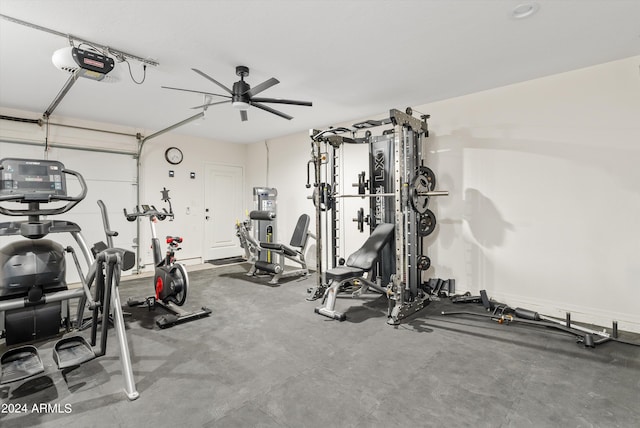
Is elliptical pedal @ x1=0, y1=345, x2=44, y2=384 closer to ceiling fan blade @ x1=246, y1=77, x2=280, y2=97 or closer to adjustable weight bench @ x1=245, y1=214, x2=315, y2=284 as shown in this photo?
ceiling fan blade @ x1=246, y1=77, x2=280, y2=97

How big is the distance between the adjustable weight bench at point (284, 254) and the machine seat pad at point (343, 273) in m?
1.60

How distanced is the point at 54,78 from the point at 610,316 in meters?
6.72

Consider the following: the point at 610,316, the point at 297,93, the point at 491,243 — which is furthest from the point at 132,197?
the point at 610,316

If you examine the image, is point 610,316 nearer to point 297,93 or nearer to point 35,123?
point 297,93

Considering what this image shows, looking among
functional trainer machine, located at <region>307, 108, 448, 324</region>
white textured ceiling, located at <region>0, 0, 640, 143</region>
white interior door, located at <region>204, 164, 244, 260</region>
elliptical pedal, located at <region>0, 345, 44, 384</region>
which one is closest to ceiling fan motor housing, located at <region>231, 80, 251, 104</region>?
white textured ceiling, located at <region>0, 0, 640, 143</region>

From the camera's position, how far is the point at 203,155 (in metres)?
6.79

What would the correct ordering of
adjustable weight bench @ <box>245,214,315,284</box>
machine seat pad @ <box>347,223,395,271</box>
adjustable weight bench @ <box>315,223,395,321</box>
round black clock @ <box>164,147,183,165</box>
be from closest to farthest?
adjustable weight bench @ <box>315,223,395,321</box> < machine seat pad @ <box>347,223,395,271</box> < adjustable weight bench @ <box>245,214,315,284</box> < round black clock @ <box>164,147,183,165</box>

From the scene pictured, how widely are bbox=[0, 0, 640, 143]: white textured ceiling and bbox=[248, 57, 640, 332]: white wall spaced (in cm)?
30

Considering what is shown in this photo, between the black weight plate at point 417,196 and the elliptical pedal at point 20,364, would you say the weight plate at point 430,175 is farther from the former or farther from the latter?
the elliptical pedal at point 20,364

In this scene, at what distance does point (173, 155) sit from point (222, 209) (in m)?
1.60

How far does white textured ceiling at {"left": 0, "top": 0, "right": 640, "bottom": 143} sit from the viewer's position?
2.26 m

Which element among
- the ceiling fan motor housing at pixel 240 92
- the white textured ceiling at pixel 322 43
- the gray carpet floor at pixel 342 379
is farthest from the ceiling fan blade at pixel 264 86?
the gray carpet floor at pixel 342 379

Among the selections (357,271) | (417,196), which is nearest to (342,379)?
(357,271)

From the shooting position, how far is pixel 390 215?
448 cm
